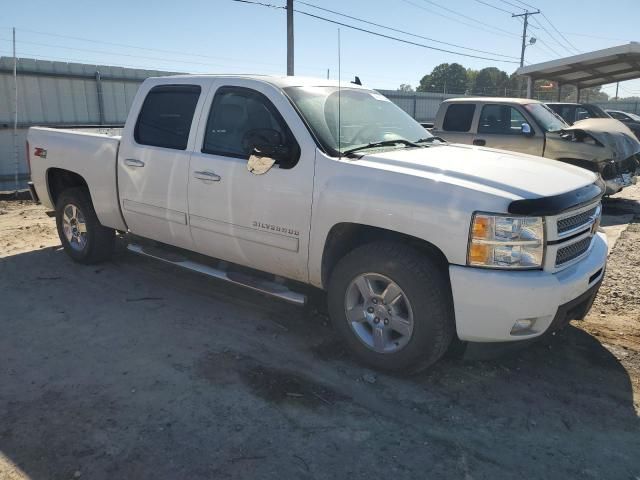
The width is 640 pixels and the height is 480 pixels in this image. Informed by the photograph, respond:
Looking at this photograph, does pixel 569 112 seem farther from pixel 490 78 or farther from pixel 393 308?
pixel 490 78

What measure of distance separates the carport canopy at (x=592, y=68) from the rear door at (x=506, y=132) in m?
6.99

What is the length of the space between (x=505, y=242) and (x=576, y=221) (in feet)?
2.31

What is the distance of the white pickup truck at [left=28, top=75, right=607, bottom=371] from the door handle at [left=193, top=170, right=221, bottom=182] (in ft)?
0.05

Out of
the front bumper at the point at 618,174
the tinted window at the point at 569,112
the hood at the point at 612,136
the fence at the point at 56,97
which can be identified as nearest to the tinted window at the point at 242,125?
the hood at the point at 612,136

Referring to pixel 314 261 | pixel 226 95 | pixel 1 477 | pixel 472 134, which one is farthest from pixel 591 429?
pixel 472 134

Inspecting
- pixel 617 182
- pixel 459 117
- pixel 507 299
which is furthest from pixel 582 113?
pixel 507 299

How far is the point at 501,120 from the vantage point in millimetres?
9742

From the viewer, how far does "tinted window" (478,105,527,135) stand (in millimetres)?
9602

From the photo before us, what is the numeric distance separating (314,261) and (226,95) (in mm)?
1639

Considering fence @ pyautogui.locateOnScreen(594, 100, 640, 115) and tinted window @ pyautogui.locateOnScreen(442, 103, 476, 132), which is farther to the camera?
fence @ pyautogui.locateOnScreen(594, 100, 640, 115)

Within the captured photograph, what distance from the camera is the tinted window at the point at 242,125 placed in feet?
12.4

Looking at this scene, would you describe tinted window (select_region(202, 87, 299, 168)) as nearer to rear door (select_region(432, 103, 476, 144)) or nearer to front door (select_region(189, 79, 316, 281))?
front door (select_region(189, 79, 316, 281))

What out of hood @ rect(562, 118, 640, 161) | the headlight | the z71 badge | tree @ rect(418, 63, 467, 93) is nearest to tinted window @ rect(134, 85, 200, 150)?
the z71 badge

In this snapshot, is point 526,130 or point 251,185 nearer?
point 251,185
